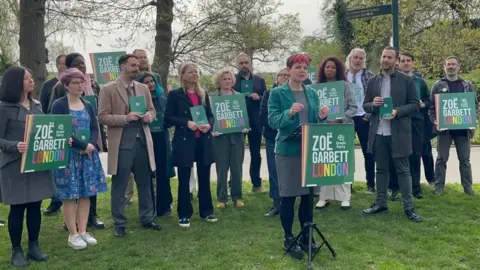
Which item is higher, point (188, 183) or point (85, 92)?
point (85, 92)

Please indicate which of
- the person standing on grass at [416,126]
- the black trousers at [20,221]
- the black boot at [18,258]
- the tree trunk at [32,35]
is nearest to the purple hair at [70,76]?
the black trousers at [20,221]

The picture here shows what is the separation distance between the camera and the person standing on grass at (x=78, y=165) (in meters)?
5.47

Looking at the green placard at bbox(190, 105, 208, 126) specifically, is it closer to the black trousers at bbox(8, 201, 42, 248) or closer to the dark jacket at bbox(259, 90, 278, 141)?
the dark jacket at bbox(259, 90, 278, 141)

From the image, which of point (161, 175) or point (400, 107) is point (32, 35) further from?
point (400, 107)

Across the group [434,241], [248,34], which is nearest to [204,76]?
[248,34]

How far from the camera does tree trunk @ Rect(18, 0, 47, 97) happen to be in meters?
9.09

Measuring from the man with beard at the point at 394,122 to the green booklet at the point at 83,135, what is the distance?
3.62 m

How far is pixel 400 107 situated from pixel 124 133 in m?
3.54

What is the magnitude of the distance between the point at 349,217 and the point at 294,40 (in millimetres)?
29475

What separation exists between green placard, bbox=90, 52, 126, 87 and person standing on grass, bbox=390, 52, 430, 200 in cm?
452

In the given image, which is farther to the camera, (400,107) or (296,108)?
(400,107)

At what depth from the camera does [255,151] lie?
322 inches

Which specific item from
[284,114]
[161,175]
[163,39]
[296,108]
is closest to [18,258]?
[161,175]

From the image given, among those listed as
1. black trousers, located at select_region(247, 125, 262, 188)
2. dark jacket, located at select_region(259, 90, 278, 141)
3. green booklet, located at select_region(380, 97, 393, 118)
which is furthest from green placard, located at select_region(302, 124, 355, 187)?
black trousers, located at select_region(247, 125, 262, 188)
